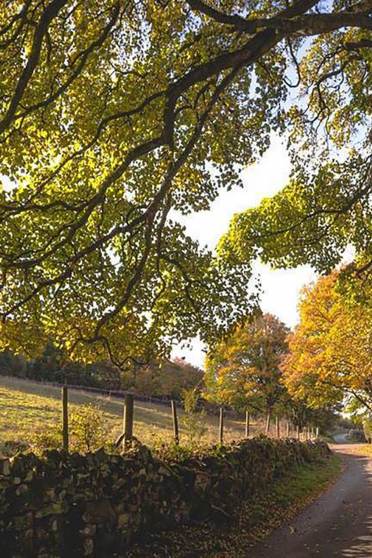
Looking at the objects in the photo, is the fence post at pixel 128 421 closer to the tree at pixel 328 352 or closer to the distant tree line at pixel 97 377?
the tree at pixel 328 352

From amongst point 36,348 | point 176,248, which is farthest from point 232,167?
point 36,348

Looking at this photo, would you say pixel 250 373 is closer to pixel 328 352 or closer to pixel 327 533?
pixel 328 352

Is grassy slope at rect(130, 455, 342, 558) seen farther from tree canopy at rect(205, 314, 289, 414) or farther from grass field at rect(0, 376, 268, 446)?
tree canopy at rect(205, 314, 289, 414)

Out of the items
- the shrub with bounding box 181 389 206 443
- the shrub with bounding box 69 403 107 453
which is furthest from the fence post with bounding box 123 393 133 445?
the shrub with bounding box 181 389 206 443

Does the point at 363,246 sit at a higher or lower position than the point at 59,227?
higher

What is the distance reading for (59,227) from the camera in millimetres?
9570

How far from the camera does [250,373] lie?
4344 cm

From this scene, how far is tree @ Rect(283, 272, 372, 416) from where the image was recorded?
24.6m

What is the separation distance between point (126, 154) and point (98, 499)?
5.81m

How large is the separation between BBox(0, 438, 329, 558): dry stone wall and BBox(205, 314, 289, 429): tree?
31751 mm

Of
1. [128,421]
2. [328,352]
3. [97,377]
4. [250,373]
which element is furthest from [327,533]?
[97,377]

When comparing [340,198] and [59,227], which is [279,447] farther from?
[59,227]

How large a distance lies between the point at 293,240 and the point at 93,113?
5559mm

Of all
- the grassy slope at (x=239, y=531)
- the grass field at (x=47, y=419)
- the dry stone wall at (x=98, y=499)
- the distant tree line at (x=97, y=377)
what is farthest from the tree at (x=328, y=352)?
the distant tree line at (x=97, y=377)
